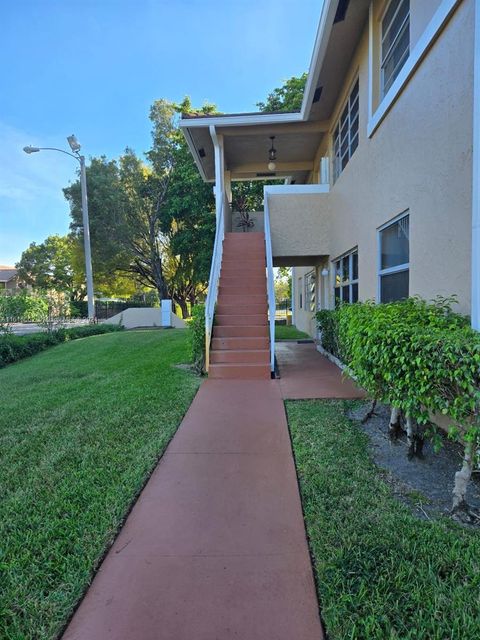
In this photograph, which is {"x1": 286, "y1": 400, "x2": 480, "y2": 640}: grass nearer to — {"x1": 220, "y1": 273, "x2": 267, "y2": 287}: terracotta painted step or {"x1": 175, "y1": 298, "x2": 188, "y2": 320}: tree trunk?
{"x1": 220, "y1": 273, "x2": 267, "y2": 287}: terracotta painted step

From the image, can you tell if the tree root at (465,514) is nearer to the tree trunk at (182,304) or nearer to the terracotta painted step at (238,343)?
the terracotta painted step at (238,343)

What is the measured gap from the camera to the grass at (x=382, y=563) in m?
1.54

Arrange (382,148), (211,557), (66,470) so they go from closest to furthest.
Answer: (211,557) < (66,470) < (382,148)

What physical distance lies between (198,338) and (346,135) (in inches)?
221

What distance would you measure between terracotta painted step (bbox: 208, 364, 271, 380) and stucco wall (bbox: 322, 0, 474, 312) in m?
2.32

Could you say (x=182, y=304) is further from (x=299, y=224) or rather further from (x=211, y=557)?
(x=211, y=557)

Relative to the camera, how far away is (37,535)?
2.17 m

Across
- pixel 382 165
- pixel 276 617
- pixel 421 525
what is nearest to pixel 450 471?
pixel 421 525

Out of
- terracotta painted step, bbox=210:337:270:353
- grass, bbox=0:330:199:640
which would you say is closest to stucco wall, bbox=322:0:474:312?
terracotta painted step, bbox=210:337:270:353

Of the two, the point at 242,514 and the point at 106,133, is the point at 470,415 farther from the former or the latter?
the point at 106,133

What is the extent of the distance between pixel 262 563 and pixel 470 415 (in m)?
1.58

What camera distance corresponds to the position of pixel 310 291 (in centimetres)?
1280

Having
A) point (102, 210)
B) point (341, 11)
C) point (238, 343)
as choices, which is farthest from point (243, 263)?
point (102, 210)

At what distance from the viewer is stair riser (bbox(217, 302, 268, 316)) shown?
7.48m
